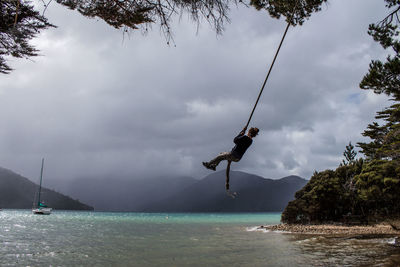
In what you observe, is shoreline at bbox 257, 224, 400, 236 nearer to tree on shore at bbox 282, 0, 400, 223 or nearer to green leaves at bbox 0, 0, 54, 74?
tree on shore at bbox 282, 0, 400, 223

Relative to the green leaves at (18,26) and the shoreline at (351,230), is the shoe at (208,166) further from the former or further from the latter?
the shoreline at (351,230)

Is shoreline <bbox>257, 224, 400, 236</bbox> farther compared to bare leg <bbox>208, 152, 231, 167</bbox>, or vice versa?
shoreline <bbox>257, 224, 400, 236</bbox>

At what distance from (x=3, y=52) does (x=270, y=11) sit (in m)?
8.38

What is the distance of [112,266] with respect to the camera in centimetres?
1505

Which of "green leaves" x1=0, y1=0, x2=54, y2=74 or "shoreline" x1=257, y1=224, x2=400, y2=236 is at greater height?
"green leaves" x1=0, y1=0, x2=54, y2=74

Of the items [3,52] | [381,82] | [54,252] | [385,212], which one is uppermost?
[381,82]

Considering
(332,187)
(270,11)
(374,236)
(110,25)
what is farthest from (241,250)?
(332,187)

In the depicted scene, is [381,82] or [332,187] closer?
[381,82]

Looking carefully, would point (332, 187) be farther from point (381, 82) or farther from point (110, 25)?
point (110, 25)

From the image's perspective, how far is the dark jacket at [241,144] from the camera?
777 centimetres

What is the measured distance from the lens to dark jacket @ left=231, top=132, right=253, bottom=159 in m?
7.77

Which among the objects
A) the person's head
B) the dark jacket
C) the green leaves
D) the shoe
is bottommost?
the shoe

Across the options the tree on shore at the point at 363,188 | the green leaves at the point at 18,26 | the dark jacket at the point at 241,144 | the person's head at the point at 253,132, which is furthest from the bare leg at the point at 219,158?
the tree on shore at the point at 363,188

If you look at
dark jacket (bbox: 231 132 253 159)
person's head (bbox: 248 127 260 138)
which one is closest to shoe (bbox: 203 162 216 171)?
dark jacket (bbox: 231 132 253 159)
